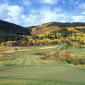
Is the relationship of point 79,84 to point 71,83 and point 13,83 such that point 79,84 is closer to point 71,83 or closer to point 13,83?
point 71,83

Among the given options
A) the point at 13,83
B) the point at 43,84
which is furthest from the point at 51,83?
the point at 13,83

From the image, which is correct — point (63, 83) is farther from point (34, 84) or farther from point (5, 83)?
point (5, 83)

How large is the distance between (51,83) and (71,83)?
4295mm

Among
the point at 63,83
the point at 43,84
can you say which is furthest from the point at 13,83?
the point at 63,83

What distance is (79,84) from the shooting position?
201ft

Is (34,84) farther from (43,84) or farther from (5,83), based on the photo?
(5,83)

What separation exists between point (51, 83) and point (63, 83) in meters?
2.56

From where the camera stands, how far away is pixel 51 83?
6188cm

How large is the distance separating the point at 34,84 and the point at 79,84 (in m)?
8.99

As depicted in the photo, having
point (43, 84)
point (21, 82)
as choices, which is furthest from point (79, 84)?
point (21, 82)

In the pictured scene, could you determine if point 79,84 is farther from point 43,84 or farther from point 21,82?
point 21,82

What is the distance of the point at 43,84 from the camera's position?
197ft

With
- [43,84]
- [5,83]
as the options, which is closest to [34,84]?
[43,84]

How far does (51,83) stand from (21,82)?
6.05m
